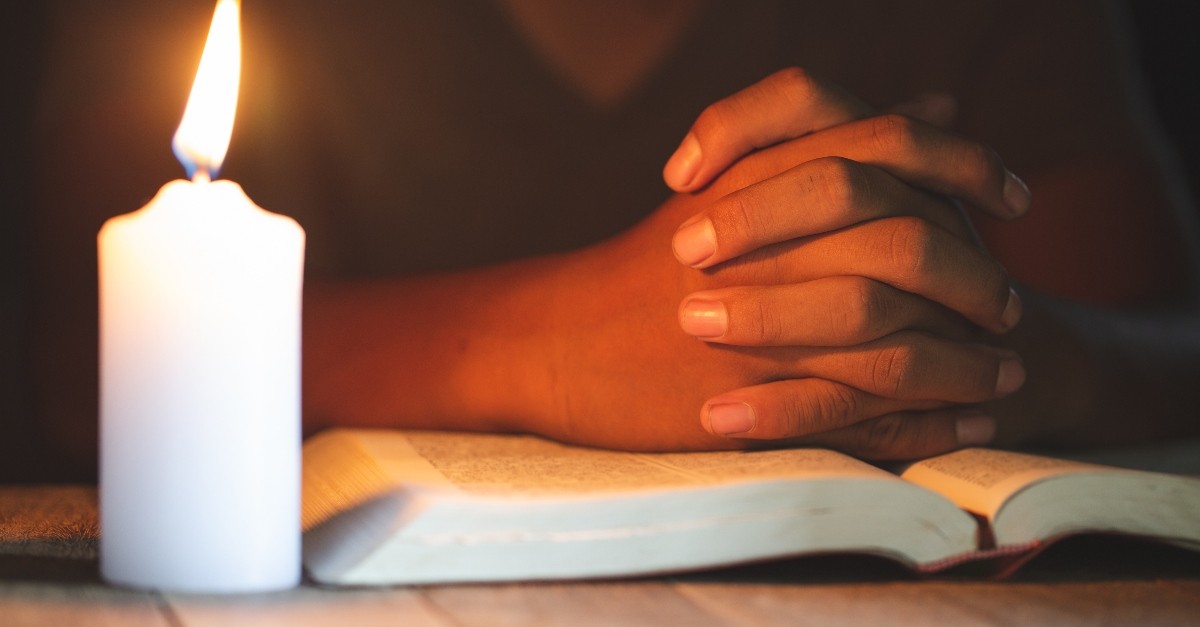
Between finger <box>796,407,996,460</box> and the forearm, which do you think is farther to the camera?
the forearm

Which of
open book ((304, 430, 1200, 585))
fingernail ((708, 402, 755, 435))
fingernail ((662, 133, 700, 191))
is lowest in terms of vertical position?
open book ((304, 430, 1200, 585))

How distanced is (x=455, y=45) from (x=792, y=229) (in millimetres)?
881

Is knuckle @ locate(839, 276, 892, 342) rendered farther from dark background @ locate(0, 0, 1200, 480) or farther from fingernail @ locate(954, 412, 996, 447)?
dark background @ locate(0, 0, 1200, 480)

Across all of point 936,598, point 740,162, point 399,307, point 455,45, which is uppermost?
point 455,45

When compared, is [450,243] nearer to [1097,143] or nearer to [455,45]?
[455,45]

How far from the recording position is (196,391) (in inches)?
17.2

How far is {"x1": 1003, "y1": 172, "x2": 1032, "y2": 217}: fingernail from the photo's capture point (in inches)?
28.7

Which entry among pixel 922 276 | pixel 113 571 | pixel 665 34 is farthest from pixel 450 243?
pixel 113 571

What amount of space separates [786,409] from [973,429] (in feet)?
0.55

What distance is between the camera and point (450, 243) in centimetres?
144

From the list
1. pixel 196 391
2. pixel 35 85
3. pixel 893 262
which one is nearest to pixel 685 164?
pixel 893 262

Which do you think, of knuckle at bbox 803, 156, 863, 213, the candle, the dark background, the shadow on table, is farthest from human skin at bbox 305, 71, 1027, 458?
the dark background

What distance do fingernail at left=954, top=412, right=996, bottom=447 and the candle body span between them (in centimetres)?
49

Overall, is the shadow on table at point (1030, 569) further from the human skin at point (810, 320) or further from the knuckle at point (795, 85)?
the knuckle at point (795, 85)
